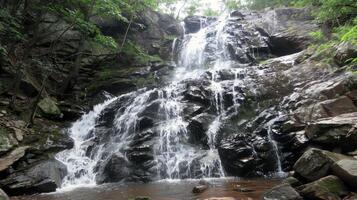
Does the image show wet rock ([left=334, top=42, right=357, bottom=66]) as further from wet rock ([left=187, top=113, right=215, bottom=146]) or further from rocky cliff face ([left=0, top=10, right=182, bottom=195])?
rocky cliff face ([left=0, top=10, right=182, bottom=195])

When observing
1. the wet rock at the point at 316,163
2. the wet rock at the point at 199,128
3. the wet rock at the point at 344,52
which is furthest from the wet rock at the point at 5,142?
the wet rock at the point at 344,52

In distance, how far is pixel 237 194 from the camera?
8156mm

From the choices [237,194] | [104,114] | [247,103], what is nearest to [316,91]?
[247,103]

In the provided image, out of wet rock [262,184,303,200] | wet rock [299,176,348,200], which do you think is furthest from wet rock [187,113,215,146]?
wet rock [299,176,348,200]

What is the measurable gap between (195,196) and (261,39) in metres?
15.0

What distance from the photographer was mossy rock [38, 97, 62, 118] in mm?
15781

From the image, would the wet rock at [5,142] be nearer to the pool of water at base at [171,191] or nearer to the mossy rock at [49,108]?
the pool of water at base at [171,191]

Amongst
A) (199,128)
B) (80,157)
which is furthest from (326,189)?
(80,157)

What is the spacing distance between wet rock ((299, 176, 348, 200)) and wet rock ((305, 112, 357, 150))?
10.0ft

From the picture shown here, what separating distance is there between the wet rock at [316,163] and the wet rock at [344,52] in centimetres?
677

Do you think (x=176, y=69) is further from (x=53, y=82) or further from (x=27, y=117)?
(x=27, y=117)

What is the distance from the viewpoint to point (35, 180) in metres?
10.5

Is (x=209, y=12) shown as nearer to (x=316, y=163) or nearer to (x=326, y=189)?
(x=316, y=163)

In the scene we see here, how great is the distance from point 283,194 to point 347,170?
4.13 feet
